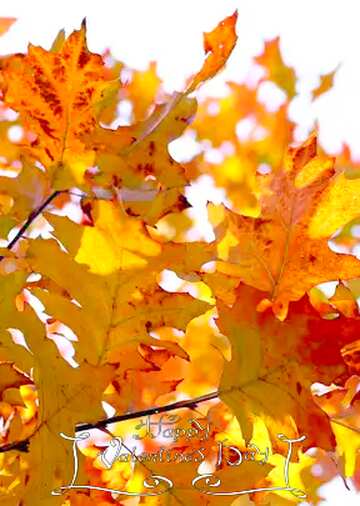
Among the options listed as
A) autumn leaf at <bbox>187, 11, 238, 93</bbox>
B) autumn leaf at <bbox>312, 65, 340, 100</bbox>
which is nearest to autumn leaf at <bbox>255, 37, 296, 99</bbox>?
autumn leaf at <bbox>312, 65, 340, 100</bbox>

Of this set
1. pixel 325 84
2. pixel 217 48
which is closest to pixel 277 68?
pixel 325 84

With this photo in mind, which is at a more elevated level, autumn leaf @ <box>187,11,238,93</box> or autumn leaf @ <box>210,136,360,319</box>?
autumn leaf @ <box>187,11,238,93</box>

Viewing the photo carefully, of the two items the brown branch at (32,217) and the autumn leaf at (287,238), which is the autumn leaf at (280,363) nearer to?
the autumn leaf at (287,238)

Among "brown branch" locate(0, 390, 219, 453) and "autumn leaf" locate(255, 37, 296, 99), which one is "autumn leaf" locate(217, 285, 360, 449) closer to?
"brown branch" locate(0, 390, 219, 453)

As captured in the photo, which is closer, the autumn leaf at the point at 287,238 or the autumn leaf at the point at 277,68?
the autumn leaf at the point at 287,238

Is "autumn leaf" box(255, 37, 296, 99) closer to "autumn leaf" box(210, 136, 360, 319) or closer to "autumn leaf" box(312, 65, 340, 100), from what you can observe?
"autumn leaf" box(312, 65, 340, 100)

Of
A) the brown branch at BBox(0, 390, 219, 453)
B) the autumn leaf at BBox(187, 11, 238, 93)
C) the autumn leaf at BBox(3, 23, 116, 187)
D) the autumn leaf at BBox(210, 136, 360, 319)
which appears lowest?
the brown branch at BBox(0, 390, 219, 453)

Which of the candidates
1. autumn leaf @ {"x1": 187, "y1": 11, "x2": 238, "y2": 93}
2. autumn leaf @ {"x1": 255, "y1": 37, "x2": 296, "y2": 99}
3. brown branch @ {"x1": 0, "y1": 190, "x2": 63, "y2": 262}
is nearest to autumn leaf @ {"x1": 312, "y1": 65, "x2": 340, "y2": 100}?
autumn leaf @ {"x1": 255, "y1": 37, "x2": 296, "y2": 99}

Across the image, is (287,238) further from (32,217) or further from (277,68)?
(277,68)

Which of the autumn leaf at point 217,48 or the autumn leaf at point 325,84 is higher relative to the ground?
the autumn leaf at point 325,84

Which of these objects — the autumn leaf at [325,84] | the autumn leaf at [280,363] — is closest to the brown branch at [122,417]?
the autumn leaf at [280,363]

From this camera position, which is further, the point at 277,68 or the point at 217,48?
the point at 277,68

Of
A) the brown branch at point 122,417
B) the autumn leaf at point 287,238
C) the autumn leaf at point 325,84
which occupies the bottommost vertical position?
the brown branch at point 122,417

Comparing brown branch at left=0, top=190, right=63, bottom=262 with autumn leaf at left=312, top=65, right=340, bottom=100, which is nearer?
brown branch at left=0, top=190, right=63, bottom=262
